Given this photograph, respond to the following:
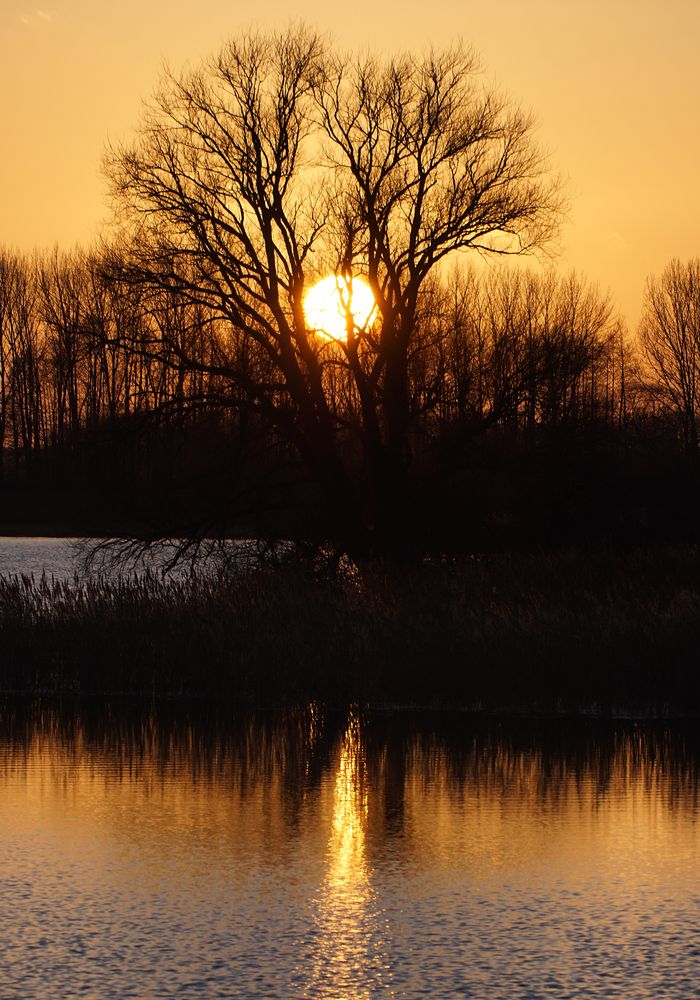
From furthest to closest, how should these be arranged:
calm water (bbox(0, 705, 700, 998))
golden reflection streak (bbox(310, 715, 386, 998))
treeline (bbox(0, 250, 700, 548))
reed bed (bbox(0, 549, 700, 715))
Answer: treeline (bbox(0, 250, 700, 548)), reed bed (bbox(0, 549, 700, 715)), calm water (bbox(0, 705, 700, 998)), golden reflection streak (bbox(310, 715, 386, 998))

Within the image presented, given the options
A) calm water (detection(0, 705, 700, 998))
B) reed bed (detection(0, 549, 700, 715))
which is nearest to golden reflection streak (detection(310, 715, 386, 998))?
calm water (detection(0, 705, 700, 998))

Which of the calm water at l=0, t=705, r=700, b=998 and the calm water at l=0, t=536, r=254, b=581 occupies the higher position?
the calm water at l=0, t=536, r=254, b=581

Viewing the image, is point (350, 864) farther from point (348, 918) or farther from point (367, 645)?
point (367, 645)

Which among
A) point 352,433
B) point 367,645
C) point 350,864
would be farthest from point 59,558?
point 350,864

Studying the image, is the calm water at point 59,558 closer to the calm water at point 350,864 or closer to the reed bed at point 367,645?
the reed bed at point 367,645

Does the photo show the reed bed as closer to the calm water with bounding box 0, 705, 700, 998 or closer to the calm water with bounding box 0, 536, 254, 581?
the calm water with bounding box 0, 705, 700, 998

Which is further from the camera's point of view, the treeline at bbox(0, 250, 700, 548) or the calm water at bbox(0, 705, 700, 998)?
the treeline at bbox(0, 250, 700, 548)

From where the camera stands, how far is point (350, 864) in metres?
9.03

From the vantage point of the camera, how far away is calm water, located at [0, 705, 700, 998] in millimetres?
6777

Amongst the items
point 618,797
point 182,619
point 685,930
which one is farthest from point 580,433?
point 685,930

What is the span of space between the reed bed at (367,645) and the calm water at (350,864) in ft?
6.16

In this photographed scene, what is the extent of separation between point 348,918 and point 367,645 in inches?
392

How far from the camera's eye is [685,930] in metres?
7.45

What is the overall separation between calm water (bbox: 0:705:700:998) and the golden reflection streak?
0.02m
